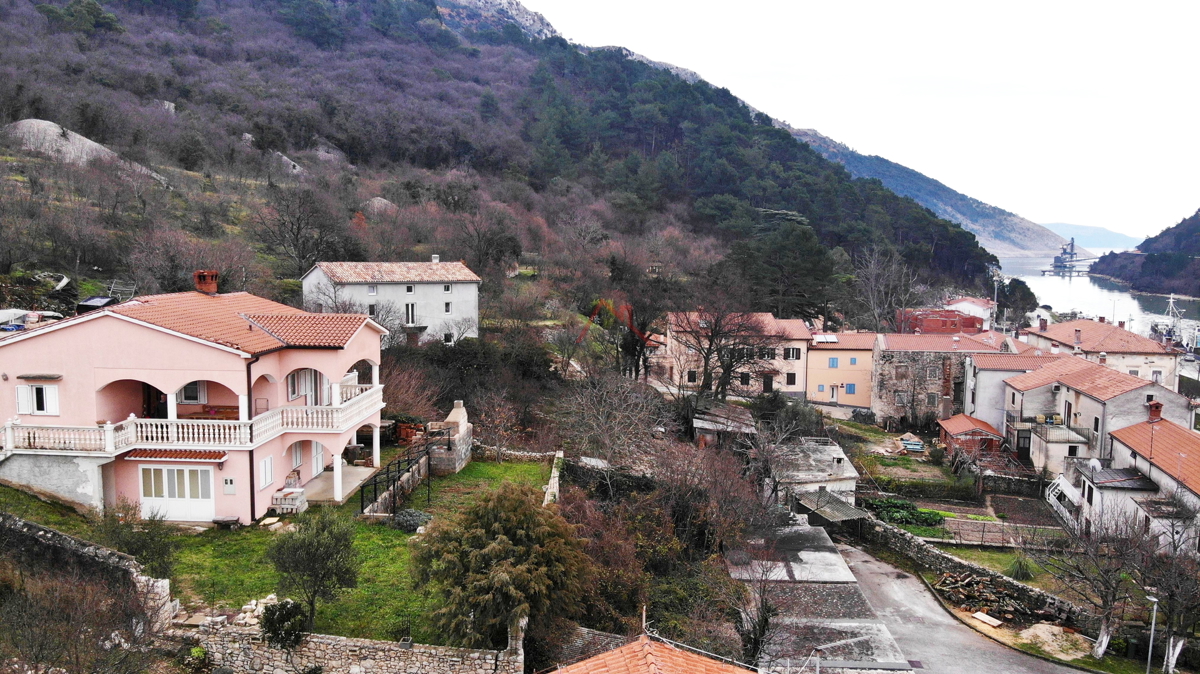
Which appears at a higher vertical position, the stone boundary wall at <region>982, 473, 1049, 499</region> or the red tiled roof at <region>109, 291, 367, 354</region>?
the red tiled roof at <region>109, 291, 367, 354</region>

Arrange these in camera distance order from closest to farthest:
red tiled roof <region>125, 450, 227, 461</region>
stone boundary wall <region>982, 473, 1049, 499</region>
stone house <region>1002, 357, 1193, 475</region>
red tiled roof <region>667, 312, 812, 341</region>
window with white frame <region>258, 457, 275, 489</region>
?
red tiled roof <region>125, 450, 227, 461</region> → window with white frame <region>258, 457, 275, 489</region> → stone house <region>1002, 357, 1193, 475</region> → stone boundary wall <region>982, 473, 1049, 499</region> → red tiled roof <region>667, 312, 812, 341</region>

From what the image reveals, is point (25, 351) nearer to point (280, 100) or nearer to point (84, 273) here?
point (84, 273)

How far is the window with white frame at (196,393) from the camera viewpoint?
19.1 m

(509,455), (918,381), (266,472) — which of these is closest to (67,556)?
(266,472)

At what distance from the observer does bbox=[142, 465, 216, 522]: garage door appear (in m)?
17.4

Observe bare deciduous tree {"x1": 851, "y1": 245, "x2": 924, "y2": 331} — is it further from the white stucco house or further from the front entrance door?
the front entrance door

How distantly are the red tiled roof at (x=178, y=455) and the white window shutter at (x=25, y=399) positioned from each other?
94.2 inches

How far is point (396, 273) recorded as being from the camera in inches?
1591

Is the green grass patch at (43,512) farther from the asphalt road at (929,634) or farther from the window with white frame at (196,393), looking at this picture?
the asphalt road at (929,634)

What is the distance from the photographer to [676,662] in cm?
995

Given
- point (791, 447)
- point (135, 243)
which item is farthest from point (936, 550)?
point (135, 243)

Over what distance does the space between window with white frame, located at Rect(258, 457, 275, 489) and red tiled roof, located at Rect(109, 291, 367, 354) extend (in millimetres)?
2588

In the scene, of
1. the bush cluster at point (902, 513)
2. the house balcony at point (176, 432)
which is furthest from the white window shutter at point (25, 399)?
the bush cluster at point (902, 513)

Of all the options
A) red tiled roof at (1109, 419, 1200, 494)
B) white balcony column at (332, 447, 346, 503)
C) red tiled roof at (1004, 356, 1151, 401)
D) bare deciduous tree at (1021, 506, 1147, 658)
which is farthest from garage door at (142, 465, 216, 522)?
red tiled roof at (1004, 356, 1151, 401)
